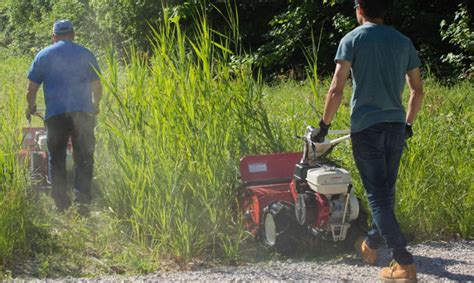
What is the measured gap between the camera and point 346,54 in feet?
18.0

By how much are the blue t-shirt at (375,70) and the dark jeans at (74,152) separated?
11.4ft

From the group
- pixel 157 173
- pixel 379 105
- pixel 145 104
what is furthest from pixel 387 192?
pixel 145 104

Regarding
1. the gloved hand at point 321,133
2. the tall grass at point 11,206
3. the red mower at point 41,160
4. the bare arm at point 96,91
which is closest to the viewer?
the gloved hand at point 321,133

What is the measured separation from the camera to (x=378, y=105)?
5.55 metres

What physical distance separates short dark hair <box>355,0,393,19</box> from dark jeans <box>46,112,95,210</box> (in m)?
3.58

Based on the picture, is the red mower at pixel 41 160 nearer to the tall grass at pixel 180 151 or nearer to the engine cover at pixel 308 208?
the tall grass at pixel 180 151

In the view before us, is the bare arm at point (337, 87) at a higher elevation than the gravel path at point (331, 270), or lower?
higher

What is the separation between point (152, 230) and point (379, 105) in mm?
1984

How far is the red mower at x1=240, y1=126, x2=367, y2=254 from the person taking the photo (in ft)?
19.9

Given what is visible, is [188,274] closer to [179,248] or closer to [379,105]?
[179,248]

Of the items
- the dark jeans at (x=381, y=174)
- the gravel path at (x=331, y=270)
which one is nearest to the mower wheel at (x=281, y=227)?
the gravel path at (x=331, y=270)

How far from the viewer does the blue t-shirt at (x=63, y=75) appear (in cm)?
827

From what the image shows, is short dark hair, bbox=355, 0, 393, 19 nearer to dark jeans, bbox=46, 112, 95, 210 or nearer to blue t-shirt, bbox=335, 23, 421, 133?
blue t-shirt, bbox=335, 23, 421, 133

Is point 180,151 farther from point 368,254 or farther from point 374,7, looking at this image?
point 374,7
